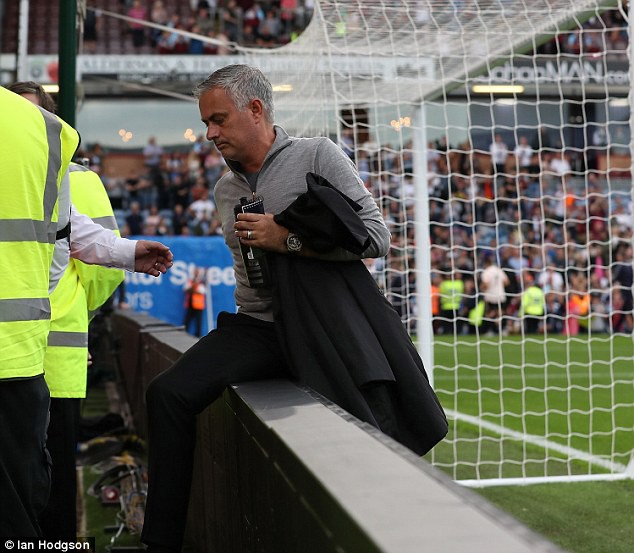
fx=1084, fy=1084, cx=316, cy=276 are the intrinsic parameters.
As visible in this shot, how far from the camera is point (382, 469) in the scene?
5.76 ft

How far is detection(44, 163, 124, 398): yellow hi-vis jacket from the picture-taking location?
3.77 m

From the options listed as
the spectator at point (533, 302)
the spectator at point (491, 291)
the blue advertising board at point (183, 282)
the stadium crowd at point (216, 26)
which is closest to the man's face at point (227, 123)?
the blue advertising board at point (183, 282)

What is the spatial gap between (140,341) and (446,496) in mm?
6687

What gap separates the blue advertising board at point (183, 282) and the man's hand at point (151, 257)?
12.2 metres

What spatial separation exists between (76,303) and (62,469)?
2.07 feet

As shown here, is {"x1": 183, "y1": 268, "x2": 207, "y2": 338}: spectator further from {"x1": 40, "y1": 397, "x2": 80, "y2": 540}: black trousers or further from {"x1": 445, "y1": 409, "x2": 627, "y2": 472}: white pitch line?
{"x1": 40, "y1": 397, "x2": 80, "y2": 540}: black trousers

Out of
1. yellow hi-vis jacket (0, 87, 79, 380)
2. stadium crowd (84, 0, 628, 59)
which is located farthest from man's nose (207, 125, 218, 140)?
stadium crowd (84, 0, 628, 59)

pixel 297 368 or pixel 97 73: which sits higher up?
pixel 97 73

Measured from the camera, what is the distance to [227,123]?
3.27m

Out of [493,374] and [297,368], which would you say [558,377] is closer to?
[493,374]

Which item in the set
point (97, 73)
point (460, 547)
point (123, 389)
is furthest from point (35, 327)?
point (97, 73)

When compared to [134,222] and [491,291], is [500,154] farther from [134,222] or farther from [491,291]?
[134,222]

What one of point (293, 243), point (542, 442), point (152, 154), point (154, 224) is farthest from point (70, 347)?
point (152, 154)

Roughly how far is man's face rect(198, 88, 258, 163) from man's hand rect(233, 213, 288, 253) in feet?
0.97
